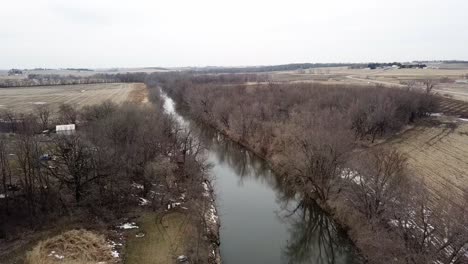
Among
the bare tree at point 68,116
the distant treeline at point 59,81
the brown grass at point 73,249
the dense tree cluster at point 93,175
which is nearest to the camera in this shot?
the brown grass at point 73,249

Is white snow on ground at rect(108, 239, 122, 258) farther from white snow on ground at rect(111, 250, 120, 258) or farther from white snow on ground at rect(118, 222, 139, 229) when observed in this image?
white snow on ground at rect(118, 222, 139, 229)

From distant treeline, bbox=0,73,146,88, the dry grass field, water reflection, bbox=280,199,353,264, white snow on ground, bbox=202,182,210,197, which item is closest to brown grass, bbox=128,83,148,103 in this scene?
white snow on ground, bbox=202,182,210,197

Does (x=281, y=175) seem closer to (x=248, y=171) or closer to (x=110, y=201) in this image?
(x=248, y=171)

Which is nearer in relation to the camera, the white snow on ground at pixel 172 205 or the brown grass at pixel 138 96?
the white snow on ground at pixel 172 205

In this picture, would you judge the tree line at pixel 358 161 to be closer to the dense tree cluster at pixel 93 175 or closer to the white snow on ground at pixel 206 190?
the white snow on ground at pixel 206 190

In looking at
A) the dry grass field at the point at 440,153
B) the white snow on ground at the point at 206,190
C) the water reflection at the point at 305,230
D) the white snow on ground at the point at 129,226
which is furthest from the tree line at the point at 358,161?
the white snow on ground at the point at 129,226

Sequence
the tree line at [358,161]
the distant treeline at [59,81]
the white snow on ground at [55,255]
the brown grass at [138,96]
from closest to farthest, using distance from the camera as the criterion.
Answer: the tree line at [358,161] → the white snow on ground at [55,255] → the brown grass at [138,96] → the distant treeline at [59,81]

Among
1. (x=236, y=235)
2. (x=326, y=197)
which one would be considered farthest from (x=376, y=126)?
(x=236, y=235)
